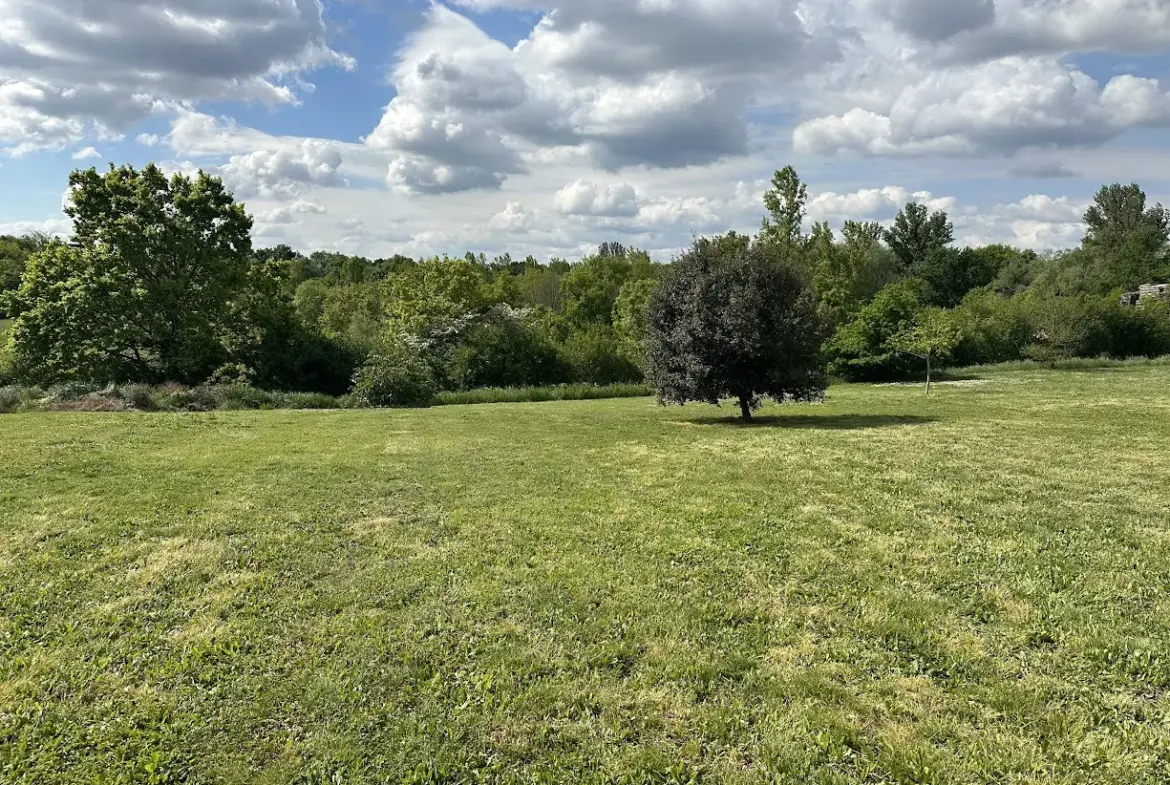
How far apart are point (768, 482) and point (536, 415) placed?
907 centimetres

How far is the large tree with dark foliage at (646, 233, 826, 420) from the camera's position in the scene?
520 inches

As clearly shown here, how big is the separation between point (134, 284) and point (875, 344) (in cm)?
2940

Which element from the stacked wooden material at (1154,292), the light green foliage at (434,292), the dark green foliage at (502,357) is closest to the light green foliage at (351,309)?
the light green foliage at (434,292)

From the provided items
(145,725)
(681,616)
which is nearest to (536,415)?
(681,616)

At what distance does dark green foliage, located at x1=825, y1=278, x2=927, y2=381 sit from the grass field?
20.5m

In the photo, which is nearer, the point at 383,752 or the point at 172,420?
the point at 383,752

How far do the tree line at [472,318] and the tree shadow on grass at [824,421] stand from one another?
0.66m

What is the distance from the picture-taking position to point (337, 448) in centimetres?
1046

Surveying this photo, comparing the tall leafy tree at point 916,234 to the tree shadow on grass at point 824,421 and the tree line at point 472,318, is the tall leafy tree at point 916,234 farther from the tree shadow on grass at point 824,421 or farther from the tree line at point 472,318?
the tree shadow on grass at point 824,421

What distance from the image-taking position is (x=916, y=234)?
68062 mm

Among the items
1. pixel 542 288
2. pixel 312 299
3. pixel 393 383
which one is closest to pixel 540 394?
pixel 393 383

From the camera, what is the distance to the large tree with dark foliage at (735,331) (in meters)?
13.2

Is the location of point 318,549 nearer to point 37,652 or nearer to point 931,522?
point 37,652

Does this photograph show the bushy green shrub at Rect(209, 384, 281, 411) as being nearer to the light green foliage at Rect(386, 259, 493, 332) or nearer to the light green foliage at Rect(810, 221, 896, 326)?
the light green foliage at Rect(386, 259, 493, 332)
